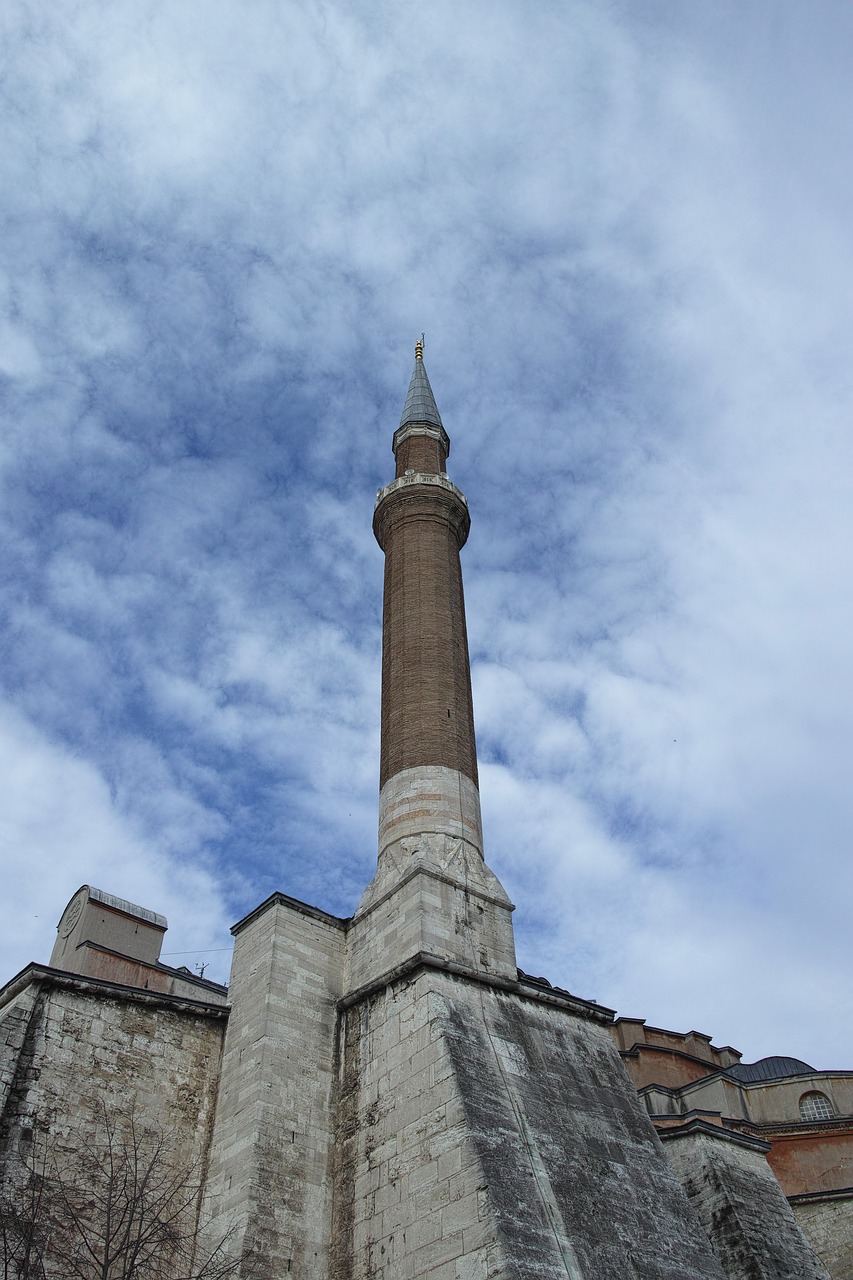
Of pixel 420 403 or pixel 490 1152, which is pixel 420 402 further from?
pixel 490 1152

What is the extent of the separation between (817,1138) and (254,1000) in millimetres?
11915

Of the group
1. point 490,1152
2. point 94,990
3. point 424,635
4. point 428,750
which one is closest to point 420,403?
point 424,635

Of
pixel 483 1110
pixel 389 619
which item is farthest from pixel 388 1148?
pixel 389 619

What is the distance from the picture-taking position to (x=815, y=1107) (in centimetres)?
2023

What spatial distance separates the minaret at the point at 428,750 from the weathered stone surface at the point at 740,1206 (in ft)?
13.7

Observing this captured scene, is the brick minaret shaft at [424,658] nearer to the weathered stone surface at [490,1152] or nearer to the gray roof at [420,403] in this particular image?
the gray roof at [420,403]

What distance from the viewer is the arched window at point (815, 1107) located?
20047 mm

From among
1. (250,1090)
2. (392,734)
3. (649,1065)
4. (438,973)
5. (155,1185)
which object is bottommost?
(155,1185)

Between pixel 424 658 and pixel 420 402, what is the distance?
25.7 ft

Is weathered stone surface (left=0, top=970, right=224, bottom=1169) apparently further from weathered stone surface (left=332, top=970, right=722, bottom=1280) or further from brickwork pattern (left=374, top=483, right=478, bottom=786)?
brickwork pattern (left=374, top=483, right=478, bottom=786)

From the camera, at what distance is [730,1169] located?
45.5 feet

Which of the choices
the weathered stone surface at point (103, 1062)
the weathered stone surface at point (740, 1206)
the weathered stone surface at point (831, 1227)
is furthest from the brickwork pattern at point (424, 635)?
the weathered stone surface at point (831, 1227)

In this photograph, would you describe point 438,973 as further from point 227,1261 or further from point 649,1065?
point 649,1065

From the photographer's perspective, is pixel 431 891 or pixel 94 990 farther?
pixel 431 891
